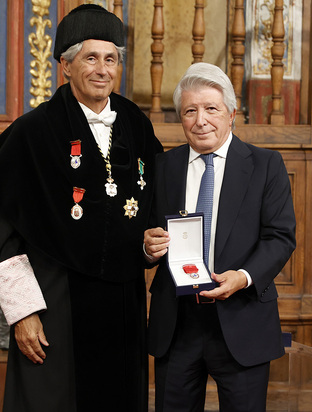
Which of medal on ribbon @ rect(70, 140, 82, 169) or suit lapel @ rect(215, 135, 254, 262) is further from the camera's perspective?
medal on ribbon @ rect(70, 140, 82, 169)

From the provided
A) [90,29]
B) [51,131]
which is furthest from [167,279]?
[90,29]

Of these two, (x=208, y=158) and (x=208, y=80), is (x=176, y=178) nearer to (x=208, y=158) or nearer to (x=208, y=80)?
(x=208, y=158)

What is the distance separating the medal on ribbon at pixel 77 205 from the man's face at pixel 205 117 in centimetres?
49

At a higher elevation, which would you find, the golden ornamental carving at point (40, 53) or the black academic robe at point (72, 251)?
the golden ornamental carving at point (40, 53)

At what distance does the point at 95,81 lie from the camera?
8.64 feet

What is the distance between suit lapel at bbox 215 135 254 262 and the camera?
2467 millimetres

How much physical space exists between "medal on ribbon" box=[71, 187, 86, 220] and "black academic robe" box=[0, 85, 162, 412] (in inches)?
0.6

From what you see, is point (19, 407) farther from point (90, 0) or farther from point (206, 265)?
point (90, 0)

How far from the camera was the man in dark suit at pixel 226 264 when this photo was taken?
2.46 metres

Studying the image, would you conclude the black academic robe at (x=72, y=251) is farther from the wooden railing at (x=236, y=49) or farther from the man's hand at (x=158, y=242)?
the wooden railing at (x=236, y=49)

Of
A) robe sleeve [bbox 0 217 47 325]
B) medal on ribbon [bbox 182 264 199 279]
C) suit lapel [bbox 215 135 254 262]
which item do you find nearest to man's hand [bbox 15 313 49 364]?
robe sleeve [bbox 0 217 47 325]

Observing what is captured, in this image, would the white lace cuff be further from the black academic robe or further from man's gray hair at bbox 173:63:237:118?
man's gray hair at bbox 173:63:237:118

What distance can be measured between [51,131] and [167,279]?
76 centimetres

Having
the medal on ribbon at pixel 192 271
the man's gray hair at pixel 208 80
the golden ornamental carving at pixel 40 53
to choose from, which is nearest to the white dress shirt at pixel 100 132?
the man's gray hair at pixel 208 80
